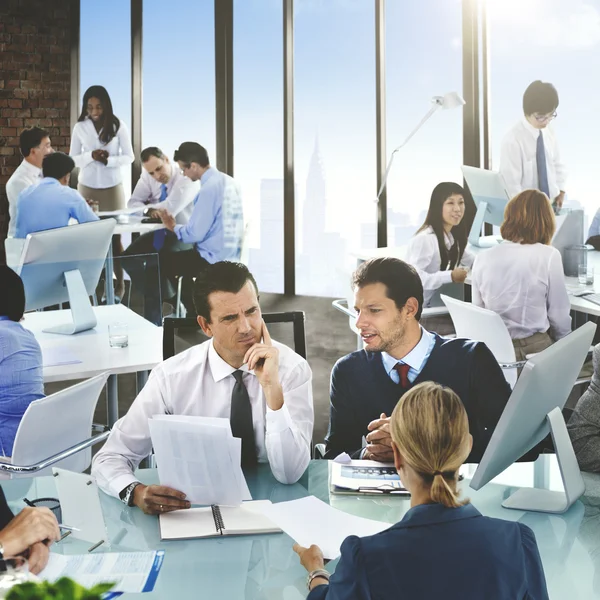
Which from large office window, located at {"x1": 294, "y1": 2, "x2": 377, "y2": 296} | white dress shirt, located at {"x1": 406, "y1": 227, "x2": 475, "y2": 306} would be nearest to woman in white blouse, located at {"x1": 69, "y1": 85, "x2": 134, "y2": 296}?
large office window, located at {"x1": 294, "y1": 2, "x2": 377, "y2": 296}

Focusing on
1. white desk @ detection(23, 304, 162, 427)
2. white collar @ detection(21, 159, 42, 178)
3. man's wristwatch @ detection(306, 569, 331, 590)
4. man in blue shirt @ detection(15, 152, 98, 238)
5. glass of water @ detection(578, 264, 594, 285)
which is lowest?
man's wristwatch @ detection(306, 569, 331, 590)

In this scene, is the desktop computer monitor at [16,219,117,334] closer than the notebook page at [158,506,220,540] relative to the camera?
No

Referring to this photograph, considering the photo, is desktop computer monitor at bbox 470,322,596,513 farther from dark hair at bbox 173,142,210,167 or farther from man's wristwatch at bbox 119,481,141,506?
dark hair at bbox 173,142,210,167

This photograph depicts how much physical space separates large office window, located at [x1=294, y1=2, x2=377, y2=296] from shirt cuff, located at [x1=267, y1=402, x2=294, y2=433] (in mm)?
5239

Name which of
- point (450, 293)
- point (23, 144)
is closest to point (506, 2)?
point (450, 293)

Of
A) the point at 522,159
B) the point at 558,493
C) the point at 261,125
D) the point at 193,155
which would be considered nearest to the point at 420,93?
the point at 522,159

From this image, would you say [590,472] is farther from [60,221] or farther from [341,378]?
[60,221]

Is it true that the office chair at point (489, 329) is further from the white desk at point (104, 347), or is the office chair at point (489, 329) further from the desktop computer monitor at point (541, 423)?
the desktop computer monitor at point (541, 423)

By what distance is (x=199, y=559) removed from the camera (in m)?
1.79

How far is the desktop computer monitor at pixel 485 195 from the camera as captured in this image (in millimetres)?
5625

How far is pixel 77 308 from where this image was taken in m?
3.97

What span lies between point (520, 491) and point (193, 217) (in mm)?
4658

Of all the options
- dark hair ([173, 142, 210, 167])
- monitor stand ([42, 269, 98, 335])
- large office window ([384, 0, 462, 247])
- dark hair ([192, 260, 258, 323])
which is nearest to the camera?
dark hair ([192, 260, 258, 323])

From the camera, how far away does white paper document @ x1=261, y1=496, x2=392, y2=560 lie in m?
1.84
